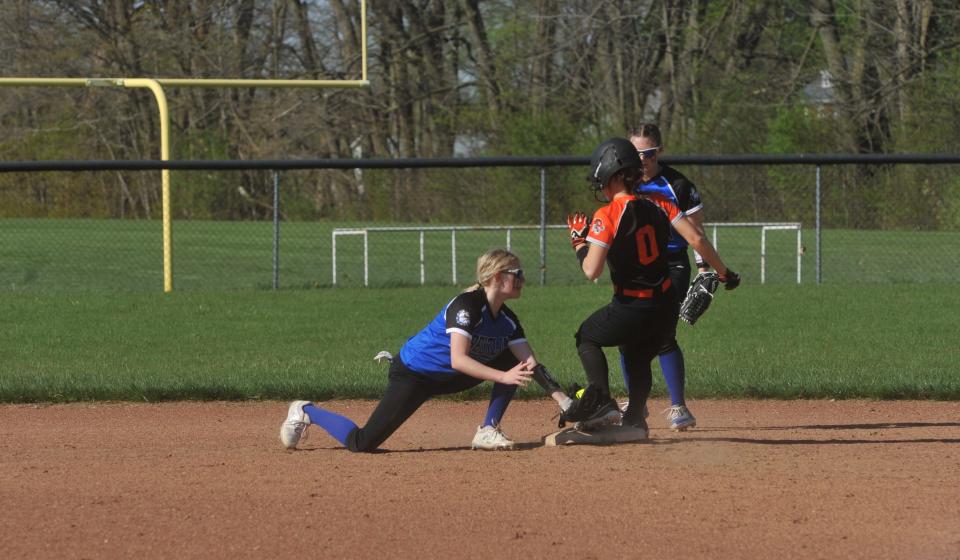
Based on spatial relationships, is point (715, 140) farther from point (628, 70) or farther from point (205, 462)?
point (205, 462)

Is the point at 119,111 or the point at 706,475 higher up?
the point at 119,111

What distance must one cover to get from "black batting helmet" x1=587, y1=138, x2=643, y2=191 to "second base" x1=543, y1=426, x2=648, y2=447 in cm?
129

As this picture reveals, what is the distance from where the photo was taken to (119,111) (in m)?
32.4

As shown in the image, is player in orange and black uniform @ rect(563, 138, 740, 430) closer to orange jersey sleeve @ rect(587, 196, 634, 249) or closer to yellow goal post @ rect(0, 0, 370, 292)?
orange jersey sleeve @ rect(587, 196, 634, 249)

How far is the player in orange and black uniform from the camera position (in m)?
6.07

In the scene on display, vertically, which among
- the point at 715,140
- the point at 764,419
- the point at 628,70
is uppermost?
the point at 628,70

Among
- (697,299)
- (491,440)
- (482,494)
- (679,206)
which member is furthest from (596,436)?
(482,494)

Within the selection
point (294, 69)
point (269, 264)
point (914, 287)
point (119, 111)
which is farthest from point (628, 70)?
point (914, 287)

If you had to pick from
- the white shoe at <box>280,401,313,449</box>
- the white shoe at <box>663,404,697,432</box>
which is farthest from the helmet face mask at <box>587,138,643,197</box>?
the white shoe at <box>280,401,313,449</box>

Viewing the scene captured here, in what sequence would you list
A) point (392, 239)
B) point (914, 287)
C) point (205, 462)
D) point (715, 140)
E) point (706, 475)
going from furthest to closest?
point (715, 140) < point (392, 239) < point (914, 287) < point (205, 462) < point (706, 475)

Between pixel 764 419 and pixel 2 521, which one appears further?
pixel 764 419

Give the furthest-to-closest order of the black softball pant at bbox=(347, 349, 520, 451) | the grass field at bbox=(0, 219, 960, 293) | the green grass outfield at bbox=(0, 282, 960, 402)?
the grass field at bbox=(0, 219, 960, 293), the green grass outfield at bbox=(0, 282, 960, 402), the black softball pant at bbox=(347, 349, 520, 451)

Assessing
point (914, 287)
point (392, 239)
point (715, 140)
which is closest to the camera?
point (914, 287)

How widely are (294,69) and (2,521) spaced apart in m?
30.2
